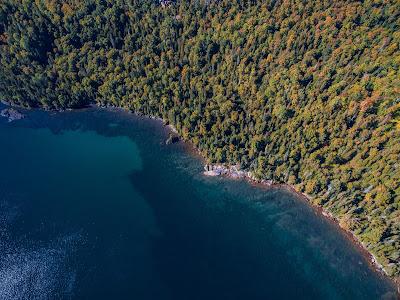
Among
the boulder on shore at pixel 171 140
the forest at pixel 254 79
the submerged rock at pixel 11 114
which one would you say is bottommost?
the submerged rock at pixel 11 114

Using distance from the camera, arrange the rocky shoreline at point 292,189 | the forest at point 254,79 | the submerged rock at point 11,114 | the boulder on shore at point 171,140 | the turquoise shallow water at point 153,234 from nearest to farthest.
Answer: the turquoise shallow water at point 153,234, the rocky shoreline at point 292,189, the forest at point 254,79, the boulder on shore at point 171,140, the submerged rock at point 11,114

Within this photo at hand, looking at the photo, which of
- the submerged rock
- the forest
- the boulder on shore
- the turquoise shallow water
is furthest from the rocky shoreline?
the submerged rock

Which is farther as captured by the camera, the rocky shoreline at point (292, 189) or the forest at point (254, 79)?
the forest at point (254, 79)

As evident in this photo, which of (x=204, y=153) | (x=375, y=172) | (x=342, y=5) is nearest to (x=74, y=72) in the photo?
(x=204, y=153)

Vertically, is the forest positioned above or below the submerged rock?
above

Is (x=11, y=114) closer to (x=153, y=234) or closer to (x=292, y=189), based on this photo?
(x=153, y=234)

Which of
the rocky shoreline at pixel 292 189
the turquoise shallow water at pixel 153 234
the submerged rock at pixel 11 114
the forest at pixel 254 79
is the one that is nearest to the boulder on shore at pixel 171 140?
the turquoise shallow water at pixel 153 234

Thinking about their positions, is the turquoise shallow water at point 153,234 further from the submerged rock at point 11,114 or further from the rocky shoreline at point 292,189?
the submerged rock at point 11,114

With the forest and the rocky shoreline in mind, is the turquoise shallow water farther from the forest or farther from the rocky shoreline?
the forest

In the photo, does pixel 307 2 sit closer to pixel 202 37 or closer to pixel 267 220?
pixel 202 37
